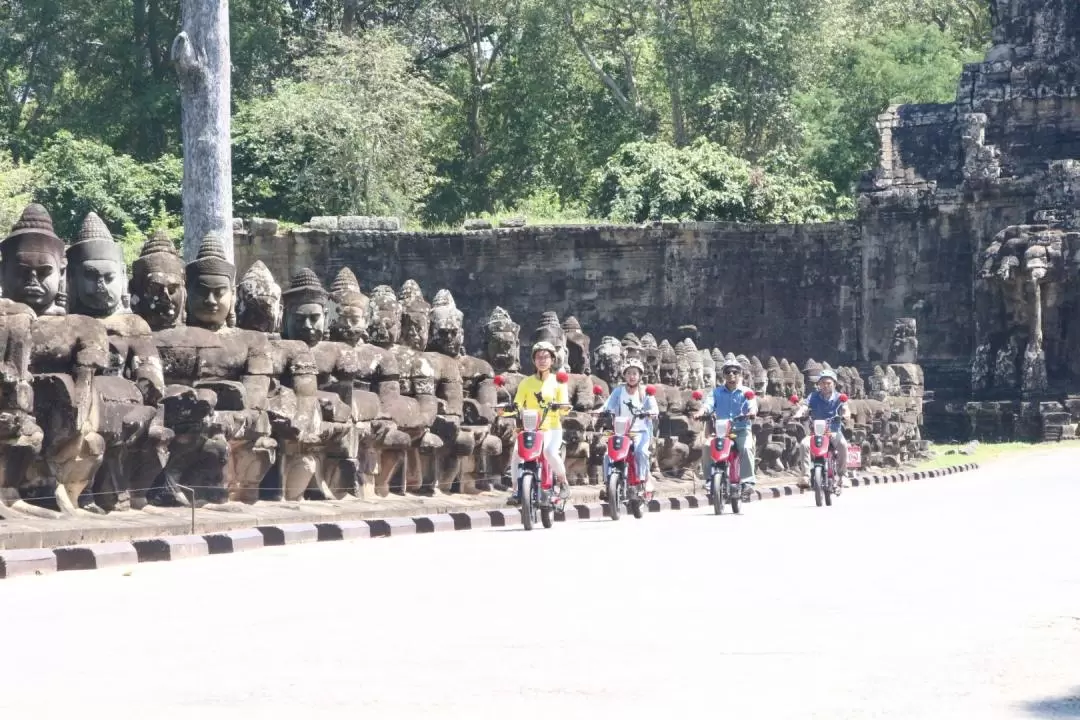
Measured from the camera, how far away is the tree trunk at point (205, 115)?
24.5m

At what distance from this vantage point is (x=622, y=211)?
44.2 meters

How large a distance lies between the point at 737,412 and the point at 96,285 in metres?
6.56

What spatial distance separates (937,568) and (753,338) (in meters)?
31.8

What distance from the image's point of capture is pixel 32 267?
40.7 feet

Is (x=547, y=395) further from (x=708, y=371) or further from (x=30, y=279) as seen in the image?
(x=708, y=371)

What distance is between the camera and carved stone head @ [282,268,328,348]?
1540cm

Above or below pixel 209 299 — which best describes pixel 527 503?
below

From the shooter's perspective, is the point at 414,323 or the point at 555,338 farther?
the point at 555,338

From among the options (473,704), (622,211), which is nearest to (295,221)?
(622,211)

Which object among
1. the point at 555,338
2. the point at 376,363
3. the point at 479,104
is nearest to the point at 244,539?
the point at 376,363

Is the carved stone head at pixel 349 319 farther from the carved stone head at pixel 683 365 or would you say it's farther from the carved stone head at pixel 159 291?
the carved stone head at pixel 683 365

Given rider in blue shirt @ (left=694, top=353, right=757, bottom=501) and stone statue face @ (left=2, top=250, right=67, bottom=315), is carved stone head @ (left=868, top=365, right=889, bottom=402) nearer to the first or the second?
rider in blue shirt @ (left=694, top=353, right=757, bottom=501)

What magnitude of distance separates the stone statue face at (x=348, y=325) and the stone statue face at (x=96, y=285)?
291 centimetres

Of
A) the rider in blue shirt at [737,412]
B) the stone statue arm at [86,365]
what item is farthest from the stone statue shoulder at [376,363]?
the stone statue arm at [86,365]
